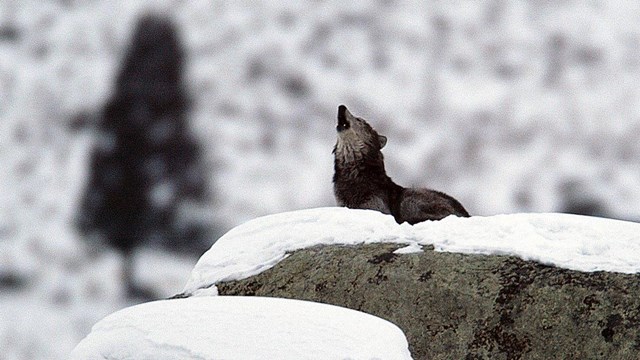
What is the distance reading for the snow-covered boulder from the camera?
238 inches

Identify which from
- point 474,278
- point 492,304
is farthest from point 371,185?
point 492,304

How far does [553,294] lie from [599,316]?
34cm

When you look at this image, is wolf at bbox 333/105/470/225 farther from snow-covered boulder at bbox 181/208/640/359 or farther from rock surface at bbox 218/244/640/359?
rock surface at bbox 218/244/640/359

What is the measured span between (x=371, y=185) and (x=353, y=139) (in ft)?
1.92

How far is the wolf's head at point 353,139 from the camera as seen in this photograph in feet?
31.0

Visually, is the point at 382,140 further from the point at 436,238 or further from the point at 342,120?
the point at 436,238

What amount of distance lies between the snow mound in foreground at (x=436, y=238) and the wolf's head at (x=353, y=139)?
187 centimetres

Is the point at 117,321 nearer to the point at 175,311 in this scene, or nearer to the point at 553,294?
the point at 175,311

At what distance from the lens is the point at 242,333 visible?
4.07m

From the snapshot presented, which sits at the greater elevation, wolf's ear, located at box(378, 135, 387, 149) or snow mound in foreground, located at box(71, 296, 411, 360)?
wolf's ear, located at box(378, 135, 387, 149)

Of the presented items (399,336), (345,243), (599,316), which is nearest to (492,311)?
(599,316)

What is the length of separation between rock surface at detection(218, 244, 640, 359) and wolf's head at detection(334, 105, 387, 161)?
8.86ft

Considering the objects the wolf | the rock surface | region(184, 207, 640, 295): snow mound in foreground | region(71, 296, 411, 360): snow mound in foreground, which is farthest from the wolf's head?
region(71, 296, 411, 360): snow mound in foreground

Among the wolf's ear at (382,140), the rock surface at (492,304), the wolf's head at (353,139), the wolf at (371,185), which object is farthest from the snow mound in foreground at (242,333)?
the wolf's ear at (382,140)
